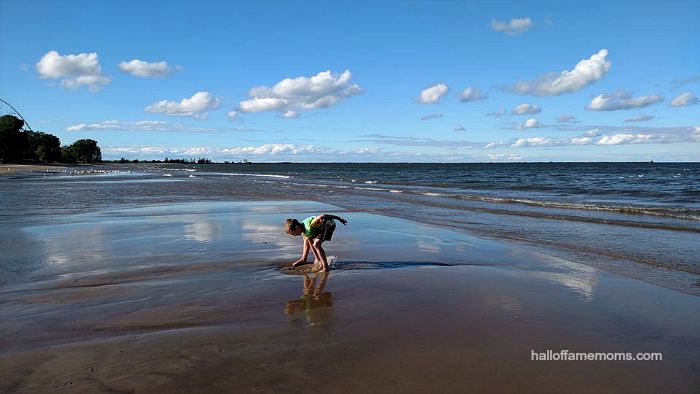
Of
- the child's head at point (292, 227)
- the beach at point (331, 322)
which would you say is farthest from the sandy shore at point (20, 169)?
the child's head at point (292, 227)

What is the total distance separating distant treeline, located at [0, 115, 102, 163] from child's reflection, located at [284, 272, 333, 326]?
105441mm

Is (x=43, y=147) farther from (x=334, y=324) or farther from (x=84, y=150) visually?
(x=334, y=324)

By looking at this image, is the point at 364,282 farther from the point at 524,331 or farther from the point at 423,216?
the point at 423,216

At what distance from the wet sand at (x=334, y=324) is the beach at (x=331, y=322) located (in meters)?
0.02

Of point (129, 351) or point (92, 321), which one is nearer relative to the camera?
point (129, 351)

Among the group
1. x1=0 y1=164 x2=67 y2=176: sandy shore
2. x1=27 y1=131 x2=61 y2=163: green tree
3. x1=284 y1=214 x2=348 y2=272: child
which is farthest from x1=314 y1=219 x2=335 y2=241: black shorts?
x1=27 y1=131 x2=61 y2=163: green tree

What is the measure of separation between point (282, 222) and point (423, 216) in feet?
19.9

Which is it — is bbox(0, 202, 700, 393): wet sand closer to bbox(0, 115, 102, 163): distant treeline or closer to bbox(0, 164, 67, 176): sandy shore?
bbox(0, 164, 67, 176): sandy shore

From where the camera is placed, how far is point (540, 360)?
15.8ft

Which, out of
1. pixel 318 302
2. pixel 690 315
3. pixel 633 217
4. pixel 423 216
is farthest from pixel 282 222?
pixel 633 217

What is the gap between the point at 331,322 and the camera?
19.5 feet

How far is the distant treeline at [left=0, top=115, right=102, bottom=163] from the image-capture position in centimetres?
9225

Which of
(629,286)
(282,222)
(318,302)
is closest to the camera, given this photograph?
(318,302)

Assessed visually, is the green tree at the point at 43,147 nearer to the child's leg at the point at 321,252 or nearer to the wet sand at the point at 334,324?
the wet sand at the point at 334,324
